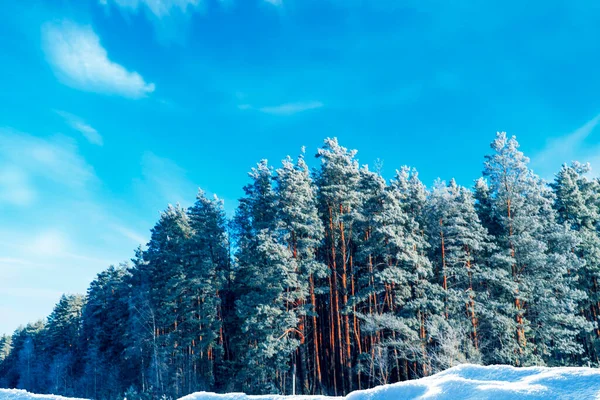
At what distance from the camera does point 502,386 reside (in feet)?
10.4

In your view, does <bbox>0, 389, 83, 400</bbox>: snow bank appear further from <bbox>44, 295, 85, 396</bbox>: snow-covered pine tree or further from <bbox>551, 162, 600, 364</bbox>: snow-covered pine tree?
<bbox>44, 295, 85, 396</bbox>: snow-covered pine tree

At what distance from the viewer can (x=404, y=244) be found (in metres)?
22.1

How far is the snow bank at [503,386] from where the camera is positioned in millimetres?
2998

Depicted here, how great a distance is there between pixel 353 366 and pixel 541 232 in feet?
46.9

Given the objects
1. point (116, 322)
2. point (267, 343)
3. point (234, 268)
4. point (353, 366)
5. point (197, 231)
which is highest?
point (197, 231)

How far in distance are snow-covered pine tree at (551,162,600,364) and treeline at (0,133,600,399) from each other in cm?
11

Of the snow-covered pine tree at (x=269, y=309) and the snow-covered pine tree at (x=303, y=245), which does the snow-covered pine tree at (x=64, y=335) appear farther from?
the snow-covered pine tree at (x=303, y=245)

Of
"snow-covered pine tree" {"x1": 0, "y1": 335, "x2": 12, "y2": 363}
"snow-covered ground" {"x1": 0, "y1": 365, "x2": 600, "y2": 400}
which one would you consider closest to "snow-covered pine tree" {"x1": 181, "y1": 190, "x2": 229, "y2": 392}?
"snow-covered ground" {"x1": 0, "y1": 365, "x2": 600, "y2": 400}

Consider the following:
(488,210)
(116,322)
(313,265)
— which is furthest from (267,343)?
(116,322)

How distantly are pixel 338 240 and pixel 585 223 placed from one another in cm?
1711

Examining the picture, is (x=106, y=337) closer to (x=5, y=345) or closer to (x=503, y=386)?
(x=503, y=386)

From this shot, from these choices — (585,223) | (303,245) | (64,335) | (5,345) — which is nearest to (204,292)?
(303,245)

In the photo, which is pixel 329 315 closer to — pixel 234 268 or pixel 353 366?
pixel 353 366

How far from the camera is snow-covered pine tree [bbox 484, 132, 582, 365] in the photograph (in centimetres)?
2194
